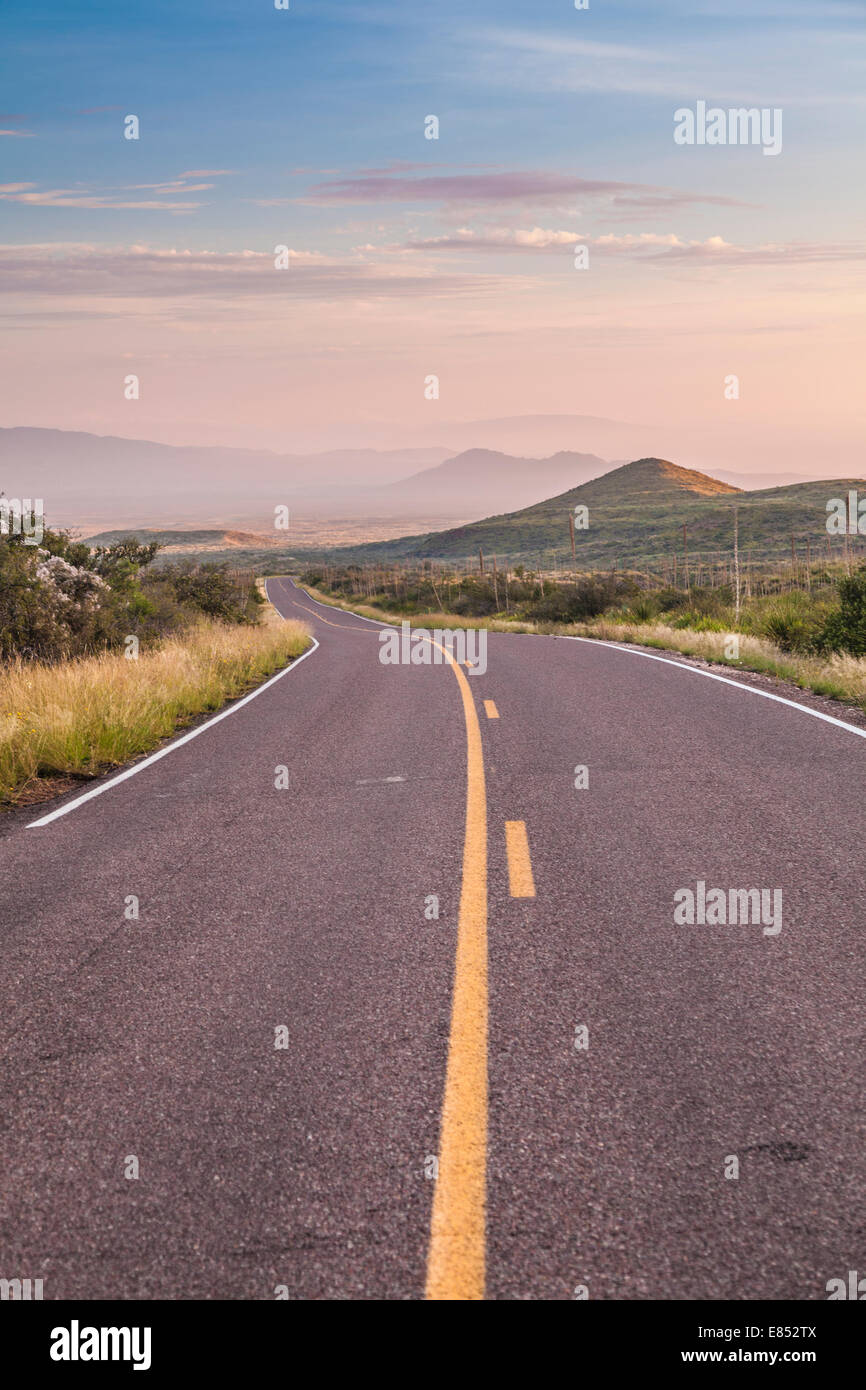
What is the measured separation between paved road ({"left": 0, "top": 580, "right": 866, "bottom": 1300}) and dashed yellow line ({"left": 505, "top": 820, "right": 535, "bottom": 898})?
0.25 ft

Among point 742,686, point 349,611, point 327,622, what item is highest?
point 349,611

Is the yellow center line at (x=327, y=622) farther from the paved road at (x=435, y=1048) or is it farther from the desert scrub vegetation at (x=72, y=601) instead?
the paved road at (x=435, y=1048)

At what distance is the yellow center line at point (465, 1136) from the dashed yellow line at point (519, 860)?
243mm

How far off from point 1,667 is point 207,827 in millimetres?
8663

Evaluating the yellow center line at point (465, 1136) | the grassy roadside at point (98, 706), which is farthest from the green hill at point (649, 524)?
the yellow center line at point (465, 1136)

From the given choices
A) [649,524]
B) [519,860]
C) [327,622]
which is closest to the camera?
[519,860]

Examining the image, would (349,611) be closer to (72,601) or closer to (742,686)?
(72,601)

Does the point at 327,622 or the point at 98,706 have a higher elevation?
the point at 327,622

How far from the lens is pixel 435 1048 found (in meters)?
3.82

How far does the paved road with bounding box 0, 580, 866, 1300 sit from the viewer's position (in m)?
2.73

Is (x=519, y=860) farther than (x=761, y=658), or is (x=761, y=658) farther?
(x=761, y=658)

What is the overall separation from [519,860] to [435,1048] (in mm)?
2544

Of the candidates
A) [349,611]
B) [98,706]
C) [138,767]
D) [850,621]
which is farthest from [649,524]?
[138,767]

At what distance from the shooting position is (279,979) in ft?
14.9
